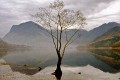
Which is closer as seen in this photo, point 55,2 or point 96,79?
point 96,79

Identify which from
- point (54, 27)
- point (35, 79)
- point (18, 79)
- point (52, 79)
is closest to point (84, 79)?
point (52, 79)

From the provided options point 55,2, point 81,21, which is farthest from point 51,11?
point 81,21

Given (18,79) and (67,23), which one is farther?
(67,23)

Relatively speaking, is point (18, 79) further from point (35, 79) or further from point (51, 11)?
point (51, 11)

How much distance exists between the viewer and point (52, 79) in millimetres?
55156

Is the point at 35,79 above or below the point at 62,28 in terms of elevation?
below

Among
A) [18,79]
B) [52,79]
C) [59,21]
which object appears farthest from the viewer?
[59,21]

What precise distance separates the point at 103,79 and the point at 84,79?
489cm

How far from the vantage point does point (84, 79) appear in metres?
56.7

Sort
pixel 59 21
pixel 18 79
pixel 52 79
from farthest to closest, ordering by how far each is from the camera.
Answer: pixel 59 21
pixel 52 79
pixel 18 79

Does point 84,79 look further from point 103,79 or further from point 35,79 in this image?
point 35,79

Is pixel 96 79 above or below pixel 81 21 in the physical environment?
below

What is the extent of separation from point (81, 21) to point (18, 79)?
28.2 m

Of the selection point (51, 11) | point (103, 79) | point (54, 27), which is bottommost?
point (103, 79)
